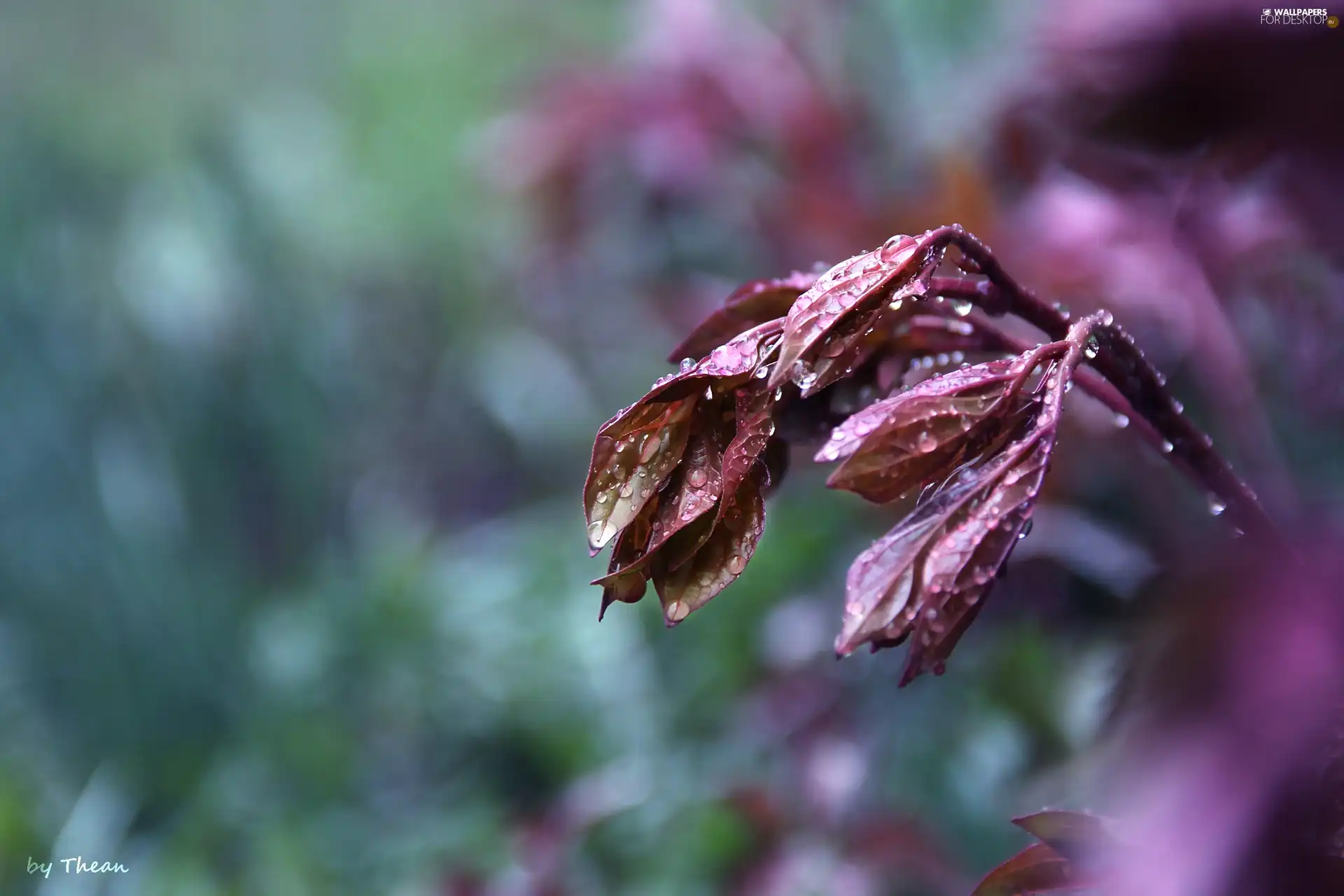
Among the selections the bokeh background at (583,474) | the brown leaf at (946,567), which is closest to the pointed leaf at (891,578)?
the brown leaf at (946,567)

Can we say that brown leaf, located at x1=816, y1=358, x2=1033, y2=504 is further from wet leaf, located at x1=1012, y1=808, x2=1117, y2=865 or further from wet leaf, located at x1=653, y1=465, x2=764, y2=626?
wet leaf, located at x1=1012, y1=808, x2=1117, y2=865

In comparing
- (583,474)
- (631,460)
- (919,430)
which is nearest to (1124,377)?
(919,430)

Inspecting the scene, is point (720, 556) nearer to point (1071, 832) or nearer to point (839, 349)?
point (839, 349)

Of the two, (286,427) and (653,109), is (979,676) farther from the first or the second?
→ (286,427)

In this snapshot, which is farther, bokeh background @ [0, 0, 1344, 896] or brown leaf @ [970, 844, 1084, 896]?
bokeh background @ [0, 0, 1344, 896]

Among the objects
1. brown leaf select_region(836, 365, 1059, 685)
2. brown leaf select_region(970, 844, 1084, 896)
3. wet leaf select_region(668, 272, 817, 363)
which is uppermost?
wet leaf select_region(668, 272, 817, 363)

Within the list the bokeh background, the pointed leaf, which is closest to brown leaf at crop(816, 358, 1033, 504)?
the pointed leaf

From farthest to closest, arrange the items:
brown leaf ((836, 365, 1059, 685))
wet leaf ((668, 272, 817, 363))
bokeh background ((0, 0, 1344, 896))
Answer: bokeh background ((0, 0, 1344, 896)) → wet leaf ((668, 272, 817, 363)) → brown leaf ((836, 365, 1059, 685))
